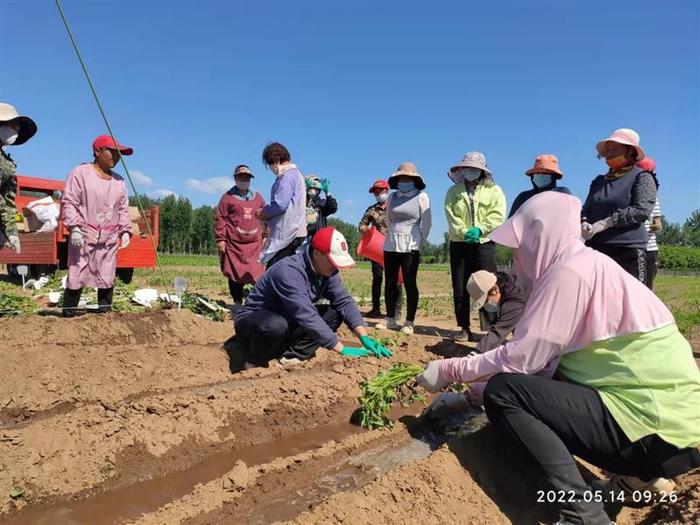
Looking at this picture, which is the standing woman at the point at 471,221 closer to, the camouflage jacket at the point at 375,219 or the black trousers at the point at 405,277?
the black trousers at the point at 405,277

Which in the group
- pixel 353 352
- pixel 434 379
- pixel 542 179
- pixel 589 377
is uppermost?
pixel 542 179

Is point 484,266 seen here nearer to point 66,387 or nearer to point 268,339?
point 268,339

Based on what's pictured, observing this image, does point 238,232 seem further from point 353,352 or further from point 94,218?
point 353,352

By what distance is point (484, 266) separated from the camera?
511cm

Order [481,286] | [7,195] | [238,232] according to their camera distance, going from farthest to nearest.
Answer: [238,232]
[7,195]
[481,286]

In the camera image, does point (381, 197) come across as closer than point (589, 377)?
No

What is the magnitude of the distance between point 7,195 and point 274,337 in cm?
289

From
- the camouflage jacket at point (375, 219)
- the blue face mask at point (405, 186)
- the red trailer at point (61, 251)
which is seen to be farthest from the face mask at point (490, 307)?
the red trailer at point (61, 251)

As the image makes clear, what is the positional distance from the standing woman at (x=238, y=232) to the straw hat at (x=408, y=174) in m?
1.86

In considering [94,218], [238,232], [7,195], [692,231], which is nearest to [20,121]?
[7,195]

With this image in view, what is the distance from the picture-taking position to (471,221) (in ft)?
17.1

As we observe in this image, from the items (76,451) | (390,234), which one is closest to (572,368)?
(76,451)

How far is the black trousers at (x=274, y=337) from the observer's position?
387 centimetres

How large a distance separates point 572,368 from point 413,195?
3.69 meters
